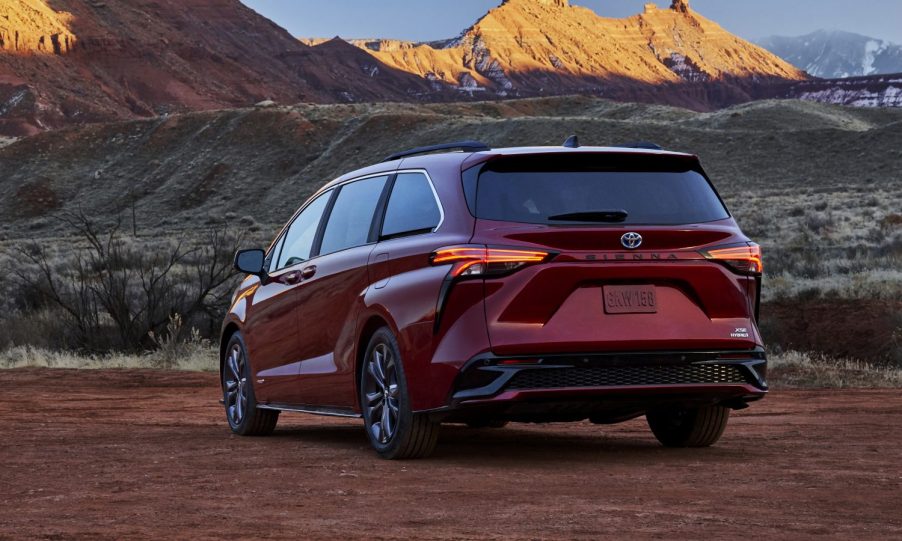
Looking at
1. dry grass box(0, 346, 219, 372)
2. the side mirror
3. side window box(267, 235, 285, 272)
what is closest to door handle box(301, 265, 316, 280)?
side window box(267, 235, 285, 272)

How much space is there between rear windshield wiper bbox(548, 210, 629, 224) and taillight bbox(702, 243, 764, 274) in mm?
524

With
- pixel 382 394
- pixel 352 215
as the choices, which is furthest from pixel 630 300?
pixel 352 215

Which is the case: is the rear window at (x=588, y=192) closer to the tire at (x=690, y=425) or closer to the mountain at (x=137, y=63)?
the tire at (x=690, y=425)

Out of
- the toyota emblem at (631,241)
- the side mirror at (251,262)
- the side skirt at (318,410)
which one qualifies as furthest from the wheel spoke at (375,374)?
the side mirror at (251,262)

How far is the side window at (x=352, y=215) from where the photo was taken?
341 inches

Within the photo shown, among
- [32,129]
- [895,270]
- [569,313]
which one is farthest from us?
[32,129]

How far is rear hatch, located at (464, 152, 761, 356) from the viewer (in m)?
7.21

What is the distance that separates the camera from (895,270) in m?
24.9

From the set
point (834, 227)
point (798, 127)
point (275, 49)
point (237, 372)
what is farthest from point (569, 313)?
point (275, 49)

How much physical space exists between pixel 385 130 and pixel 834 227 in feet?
181

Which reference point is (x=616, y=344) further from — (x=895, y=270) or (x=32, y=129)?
(x=32, y=129)

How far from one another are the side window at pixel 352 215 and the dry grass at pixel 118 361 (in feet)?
32.4

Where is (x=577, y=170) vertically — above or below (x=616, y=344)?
above

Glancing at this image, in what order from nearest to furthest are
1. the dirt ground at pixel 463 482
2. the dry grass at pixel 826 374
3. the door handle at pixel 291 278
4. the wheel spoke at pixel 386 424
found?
the dirt ground at pixel 463 482, the wheel spoke at pixel 386 424, the door handle at pixel 291 278, the dry grass at pixel 826 374
